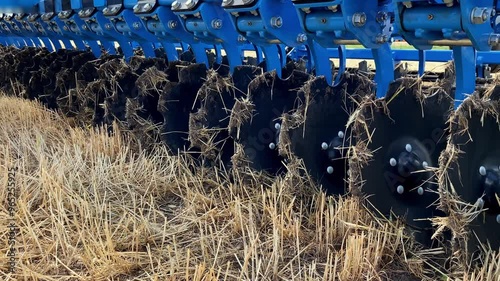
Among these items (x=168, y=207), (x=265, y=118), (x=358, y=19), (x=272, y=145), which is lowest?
(x=168, y=207)

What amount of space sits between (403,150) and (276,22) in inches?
25.0

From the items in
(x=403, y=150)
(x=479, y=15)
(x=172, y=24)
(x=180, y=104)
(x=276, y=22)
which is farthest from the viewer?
(x=180, y=104)

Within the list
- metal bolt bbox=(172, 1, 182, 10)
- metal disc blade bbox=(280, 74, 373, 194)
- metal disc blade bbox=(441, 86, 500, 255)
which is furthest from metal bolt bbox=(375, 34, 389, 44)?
metal bolt bbox=(172, 1, 182, 10)

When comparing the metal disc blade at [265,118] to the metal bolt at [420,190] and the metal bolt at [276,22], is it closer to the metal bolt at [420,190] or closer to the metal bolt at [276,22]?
the metal bolt at [276,22]

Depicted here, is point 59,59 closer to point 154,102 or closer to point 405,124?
point 154,102

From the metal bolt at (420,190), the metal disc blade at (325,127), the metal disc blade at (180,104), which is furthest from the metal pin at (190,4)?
the metal bolt at (420,190)

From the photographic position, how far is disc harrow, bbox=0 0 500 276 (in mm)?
1660

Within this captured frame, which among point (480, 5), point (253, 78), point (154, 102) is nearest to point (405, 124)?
point (480, 5)

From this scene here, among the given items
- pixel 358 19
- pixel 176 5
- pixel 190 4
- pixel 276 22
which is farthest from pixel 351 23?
pixel 176 5

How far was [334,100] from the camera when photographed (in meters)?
2.20

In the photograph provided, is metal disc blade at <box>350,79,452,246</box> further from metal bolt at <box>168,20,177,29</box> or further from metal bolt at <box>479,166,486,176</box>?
metal bolt at <box>168,20,177,29</box>

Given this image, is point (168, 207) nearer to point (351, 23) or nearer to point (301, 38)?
point (301, 38)

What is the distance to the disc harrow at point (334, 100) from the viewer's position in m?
1.66

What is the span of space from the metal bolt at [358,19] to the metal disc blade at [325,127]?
0.36 m
